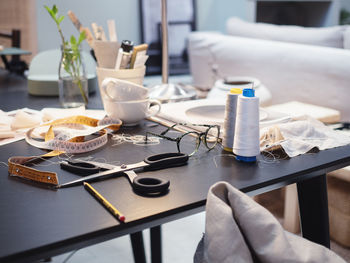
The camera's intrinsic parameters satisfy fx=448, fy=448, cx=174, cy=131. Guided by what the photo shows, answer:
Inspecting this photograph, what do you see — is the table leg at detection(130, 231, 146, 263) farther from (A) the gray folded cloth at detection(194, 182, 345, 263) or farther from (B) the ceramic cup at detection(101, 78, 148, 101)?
(A) the gray folded cloth at detection(194, 182, 345, 263)

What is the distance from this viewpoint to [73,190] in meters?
0.73

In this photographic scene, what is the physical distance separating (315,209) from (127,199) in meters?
0.47

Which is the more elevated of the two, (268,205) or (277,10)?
(277,10)

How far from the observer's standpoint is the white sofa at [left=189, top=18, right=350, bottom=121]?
7.84 ft

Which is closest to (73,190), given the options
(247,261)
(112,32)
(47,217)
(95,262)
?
(47,217)

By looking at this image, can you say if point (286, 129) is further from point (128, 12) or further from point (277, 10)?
point (277, 10)

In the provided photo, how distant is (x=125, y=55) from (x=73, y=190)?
1.87 ft

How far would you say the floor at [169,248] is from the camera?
1.66 metres

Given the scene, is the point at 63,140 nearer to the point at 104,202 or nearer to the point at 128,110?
the point at 128,110

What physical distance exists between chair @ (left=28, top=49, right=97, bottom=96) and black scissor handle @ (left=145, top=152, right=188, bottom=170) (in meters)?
0.79

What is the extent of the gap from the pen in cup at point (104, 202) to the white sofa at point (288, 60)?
1929 millimetres

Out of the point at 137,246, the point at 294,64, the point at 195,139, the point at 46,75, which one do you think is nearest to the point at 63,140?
the point at 195,139

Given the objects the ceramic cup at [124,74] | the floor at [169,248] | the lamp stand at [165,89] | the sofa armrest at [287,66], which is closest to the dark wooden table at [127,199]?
the ceramic cup at [124,74]

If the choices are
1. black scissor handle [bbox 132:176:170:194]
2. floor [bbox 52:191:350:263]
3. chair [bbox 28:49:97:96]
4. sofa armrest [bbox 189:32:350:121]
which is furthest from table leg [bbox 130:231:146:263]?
sofa armrest [bbox 189:32:350:121]
